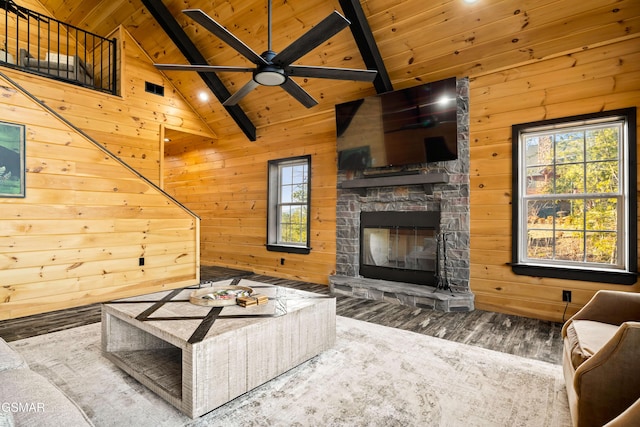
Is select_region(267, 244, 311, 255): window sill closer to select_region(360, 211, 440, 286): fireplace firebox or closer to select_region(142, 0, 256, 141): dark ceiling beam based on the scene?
select_region(360, 211, 440, 286): fireplace firebox

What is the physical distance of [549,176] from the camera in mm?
3594

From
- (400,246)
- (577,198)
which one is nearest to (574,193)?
(577,198)

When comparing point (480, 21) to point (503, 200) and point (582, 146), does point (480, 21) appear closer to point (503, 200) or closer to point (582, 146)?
point (582, 146)

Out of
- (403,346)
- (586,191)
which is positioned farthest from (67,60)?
(586,191)

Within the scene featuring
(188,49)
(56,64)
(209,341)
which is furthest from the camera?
(56,64)

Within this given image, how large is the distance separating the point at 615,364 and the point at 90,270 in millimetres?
4640

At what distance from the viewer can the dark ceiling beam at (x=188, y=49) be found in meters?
4.69

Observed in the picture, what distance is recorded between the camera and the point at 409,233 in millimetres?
4422

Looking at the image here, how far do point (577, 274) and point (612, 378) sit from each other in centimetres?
231

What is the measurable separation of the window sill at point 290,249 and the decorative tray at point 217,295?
2697 mm

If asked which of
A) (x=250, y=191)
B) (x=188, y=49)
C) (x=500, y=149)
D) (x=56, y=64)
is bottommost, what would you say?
(x=250, y=191)

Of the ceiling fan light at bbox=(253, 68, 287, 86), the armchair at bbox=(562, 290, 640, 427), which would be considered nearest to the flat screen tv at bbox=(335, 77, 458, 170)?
the ceiling fan light at bbox=(253, 68, 287, 86)

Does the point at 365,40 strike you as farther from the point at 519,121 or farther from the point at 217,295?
the point at 217,295

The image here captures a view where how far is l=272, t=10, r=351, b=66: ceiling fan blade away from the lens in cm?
219
